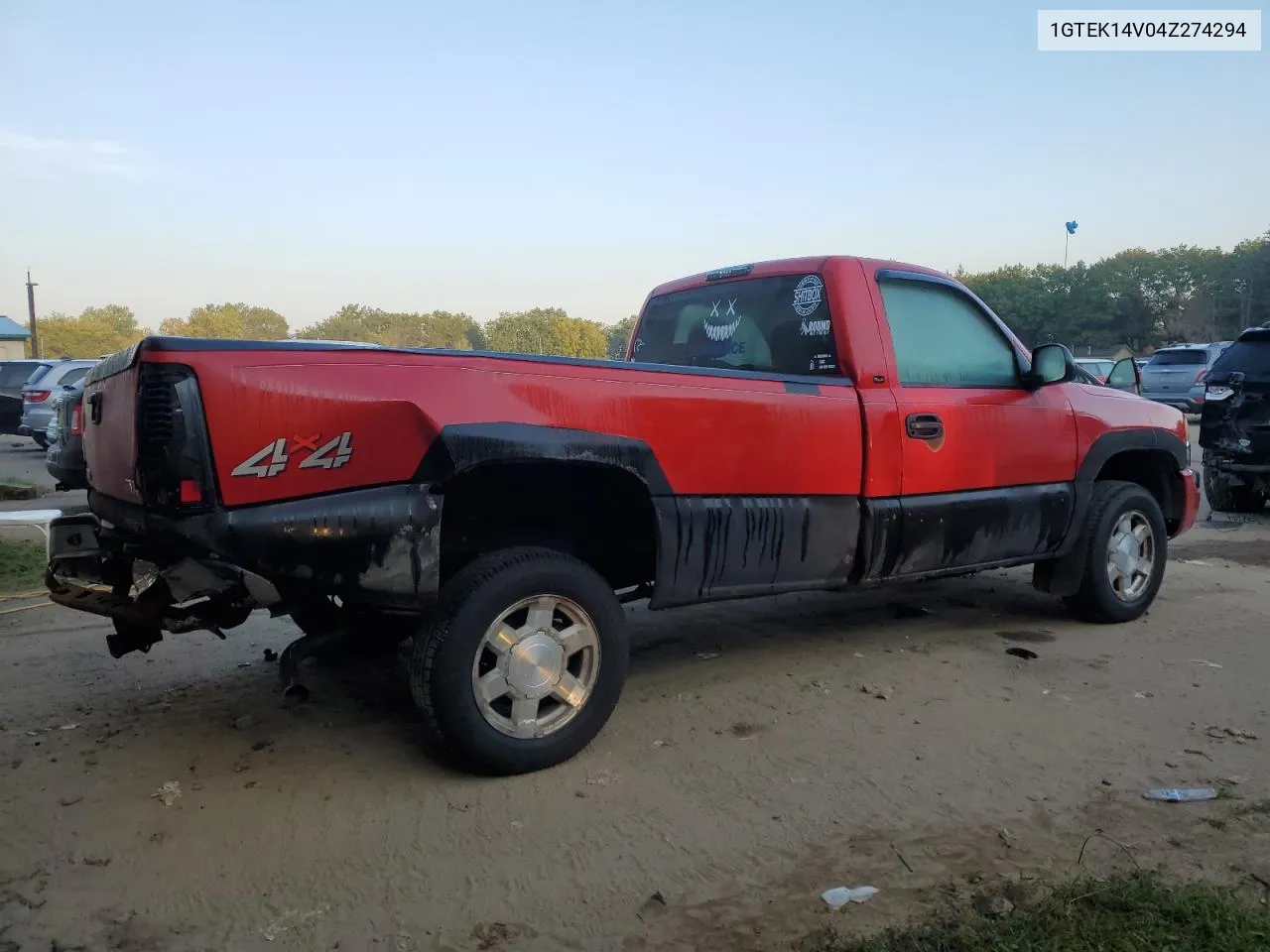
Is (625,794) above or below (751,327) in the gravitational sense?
below

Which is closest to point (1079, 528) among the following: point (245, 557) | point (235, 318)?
point (245, 557)

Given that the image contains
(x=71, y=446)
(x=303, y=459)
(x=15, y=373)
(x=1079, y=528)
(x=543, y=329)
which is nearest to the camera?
(x=303, y=459)

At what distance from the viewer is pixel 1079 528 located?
5.23 metres

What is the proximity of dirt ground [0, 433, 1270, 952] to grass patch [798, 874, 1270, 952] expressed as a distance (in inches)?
5.8

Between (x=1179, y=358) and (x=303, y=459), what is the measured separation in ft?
72.4

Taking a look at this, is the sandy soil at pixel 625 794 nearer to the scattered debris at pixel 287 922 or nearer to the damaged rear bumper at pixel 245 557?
the scattered debris at pixel 287 922

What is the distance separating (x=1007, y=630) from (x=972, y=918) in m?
3.14

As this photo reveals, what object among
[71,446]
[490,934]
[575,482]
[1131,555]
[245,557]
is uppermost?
[71,446]

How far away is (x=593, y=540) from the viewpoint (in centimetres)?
403

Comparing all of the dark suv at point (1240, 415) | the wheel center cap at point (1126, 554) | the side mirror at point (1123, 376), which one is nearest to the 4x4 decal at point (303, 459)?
the wheel center cap at point (1126, 554)

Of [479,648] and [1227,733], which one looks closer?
[479,648]

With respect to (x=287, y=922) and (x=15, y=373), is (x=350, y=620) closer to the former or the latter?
(x=287, y=922)

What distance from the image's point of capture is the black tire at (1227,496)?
9375 millimetres

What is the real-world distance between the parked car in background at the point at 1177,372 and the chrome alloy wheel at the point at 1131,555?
16.3 meters
